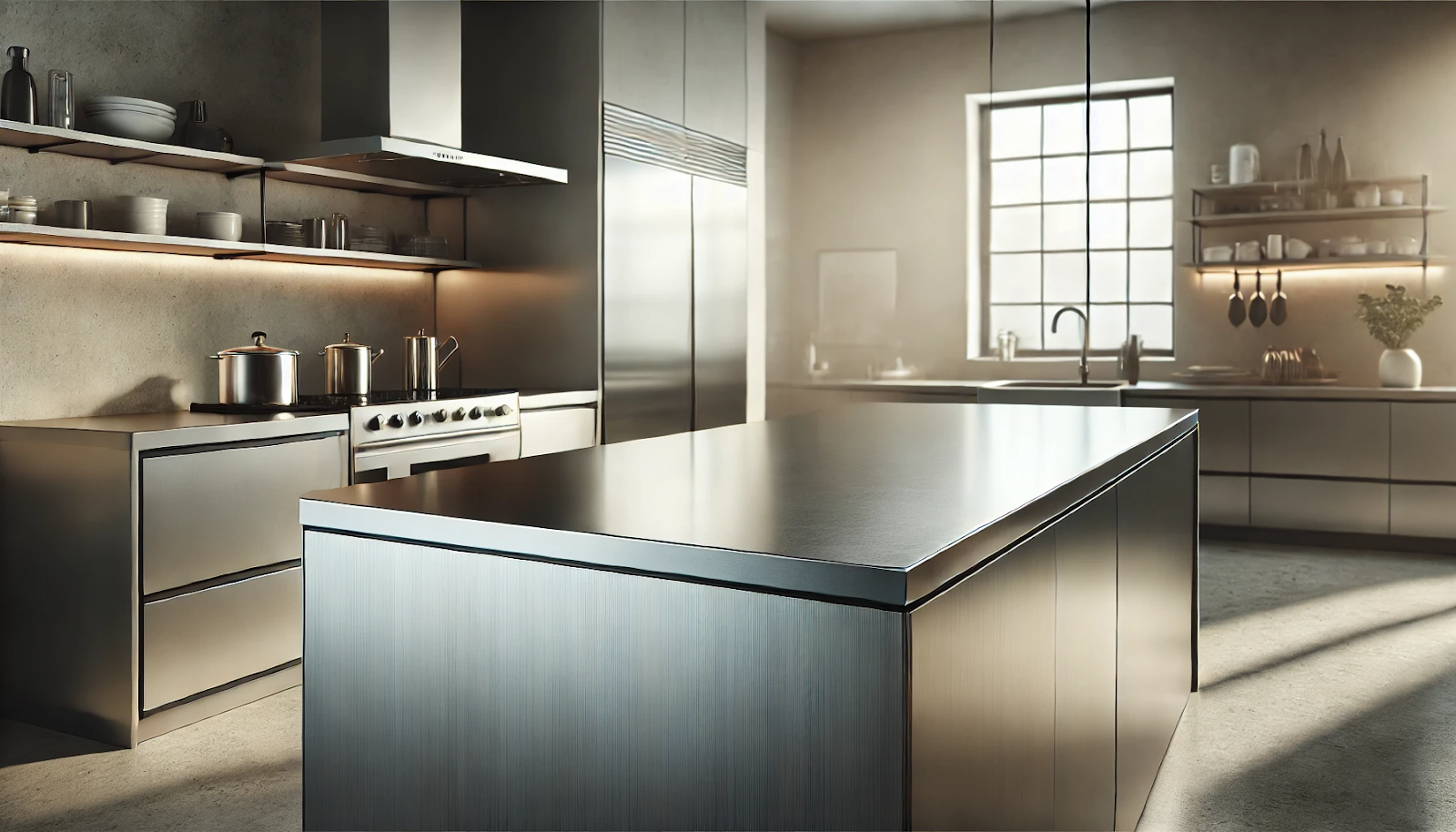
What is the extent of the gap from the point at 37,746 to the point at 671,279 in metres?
2.97

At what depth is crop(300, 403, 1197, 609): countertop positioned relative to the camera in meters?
0.96

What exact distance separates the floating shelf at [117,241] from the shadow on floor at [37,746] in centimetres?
130

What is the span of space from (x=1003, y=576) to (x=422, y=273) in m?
3.83

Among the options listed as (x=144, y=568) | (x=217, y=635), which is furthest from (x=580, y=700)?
(x=217, y=635)

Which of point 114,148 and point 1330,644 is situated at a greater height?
point 114,148

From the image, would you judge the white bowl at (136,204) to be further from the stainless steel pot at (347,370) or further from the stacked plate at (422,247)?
the stacked plate at (422,247)

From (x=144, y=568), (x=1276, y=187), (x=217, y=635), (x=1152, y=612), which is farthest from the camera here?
(x=1276, y=187)

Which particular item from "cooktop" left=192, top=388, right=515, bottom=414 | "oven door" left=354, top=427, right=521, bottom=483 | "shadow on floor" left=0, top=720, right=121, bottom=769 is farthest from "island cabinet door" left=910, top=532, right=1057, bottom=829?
"cooktop" left=192, top=388, right=515, bottom=414

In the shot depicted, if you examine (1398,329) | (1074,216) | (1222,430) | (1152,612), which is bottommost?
(1152,612)

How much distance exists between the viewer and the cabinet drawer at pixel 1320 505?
4.96m

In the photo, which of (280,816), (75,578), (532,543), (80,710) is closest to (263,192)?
(75,578)

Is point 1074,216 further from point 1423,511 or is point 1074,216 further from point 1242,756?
point 1242,756

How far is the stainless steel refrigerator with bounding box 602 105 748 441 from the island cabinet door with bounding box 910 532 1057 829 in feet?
10.5

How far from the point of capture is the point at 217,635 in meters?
2.84
